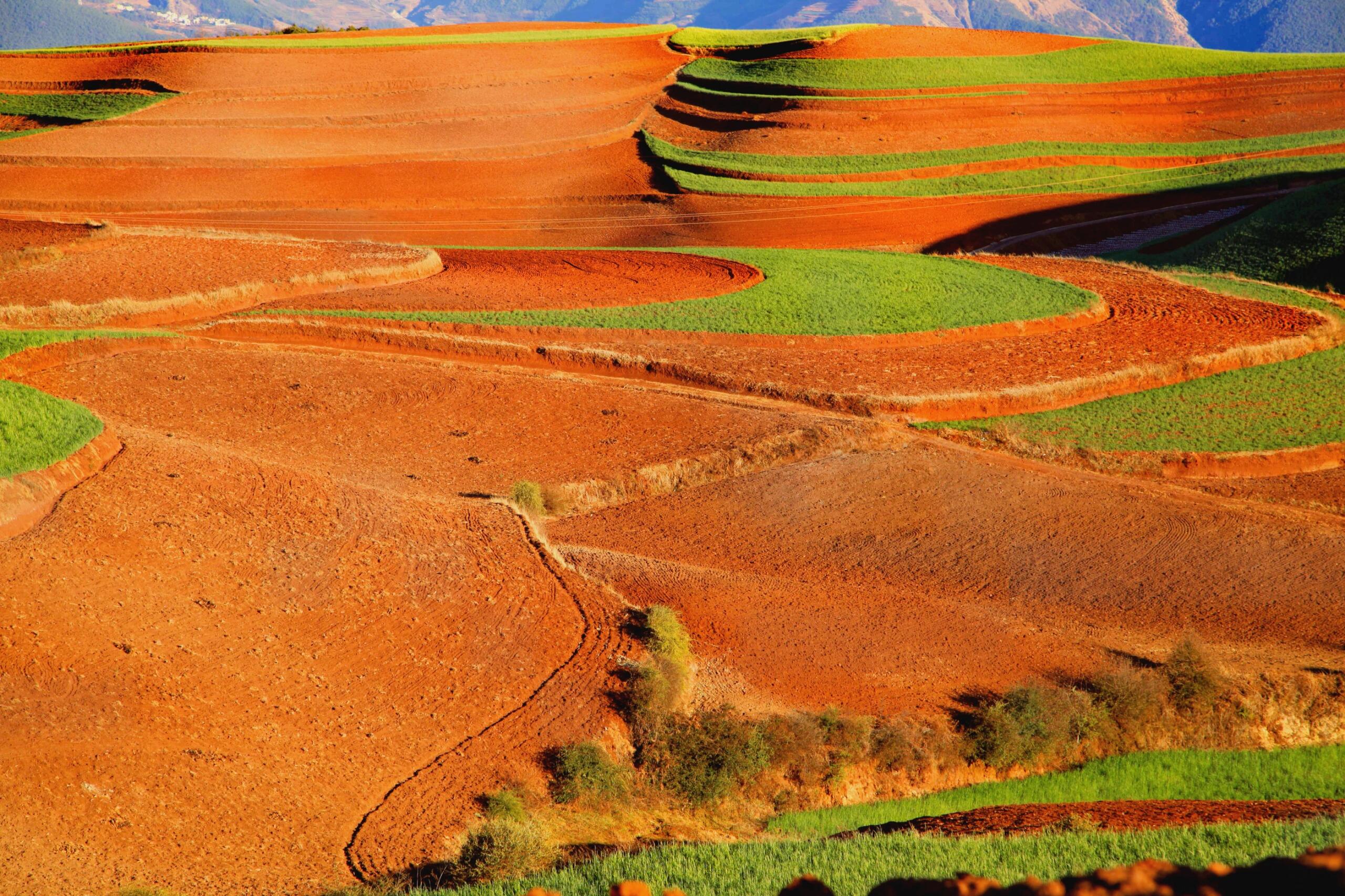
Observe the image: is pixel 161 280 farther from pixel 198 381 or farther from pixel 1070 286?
pixel 1070 286

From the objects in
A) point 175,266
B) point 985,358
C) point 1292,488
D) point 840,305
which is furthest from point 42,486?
point 1292,488

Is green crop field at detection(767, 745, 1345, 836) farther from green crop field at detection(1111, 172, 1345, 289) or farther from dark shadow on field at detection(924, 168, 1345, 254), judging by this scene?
dark shadow on field at detection(924, 168, 1345, 254)

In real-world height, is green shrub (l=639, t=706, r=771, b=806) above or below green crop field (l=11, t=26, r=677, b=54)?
below

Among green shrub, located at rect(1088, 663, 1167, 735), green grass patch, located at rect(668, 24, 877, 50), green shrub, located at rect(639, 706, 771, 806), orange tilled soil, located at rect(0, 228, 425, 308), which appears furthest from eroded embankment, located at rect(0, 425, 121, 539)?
green grass patch, located at rect(668, 24, 877, 50)

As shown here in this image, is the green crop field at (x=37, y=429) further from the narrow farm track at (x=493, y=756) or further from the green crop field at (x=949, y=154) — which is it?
the green crop field at (x=949, y=154)

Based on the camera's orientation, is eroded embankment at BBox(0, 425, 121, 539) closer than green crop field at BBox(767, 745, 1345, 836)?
No

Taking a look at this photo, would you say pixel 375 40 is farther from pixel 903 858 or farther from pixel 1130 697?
pixel 903 858
